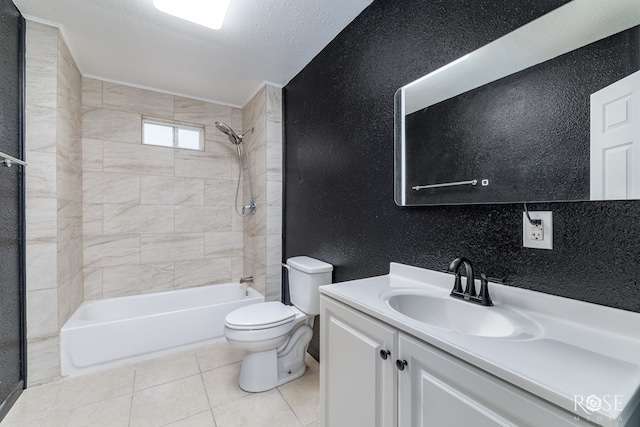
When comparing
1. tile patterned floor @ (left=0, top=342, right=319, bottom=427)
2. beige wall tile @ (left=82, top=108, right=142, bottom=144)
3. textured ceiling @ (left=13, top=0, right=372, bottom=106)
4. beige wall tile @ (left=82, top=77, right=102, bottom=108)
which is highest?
textured ceiling @ (left=13, top=0, right=372, bottom=106)

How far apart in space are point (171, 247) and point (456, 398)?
283 centimetres

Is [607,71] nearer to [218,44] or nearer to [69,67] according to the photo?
[218,44]

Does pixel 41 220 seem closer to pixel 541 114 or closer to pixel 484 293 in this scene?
pixel 484 293

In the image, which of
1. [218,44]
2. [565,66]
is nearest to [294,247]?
[218,44]

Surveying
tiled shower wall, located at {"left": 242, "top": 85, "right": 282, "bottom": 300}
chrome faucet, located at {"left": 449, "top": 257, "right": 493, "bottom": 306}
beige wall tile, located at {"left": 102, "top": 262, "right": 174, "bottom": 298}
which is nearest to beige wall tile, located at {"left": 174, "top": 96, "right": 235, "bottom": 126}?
tiled shower wall, located at {"left": 242, "top": 85, "right": 282, "bottom": 300}

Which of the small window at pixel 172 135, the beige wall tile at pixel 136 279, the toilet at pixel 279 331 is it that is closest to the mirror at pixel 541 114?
the toilet at pixel 279 331

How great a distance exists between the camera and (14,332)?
5.32 feet

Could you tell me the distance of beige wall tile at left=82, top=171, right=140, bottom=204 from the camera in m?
2.42

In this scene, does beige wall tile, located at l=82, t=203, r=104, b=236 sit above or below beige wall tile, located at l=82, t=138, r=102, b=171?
below

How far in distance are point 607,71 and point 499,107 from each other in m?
0.28

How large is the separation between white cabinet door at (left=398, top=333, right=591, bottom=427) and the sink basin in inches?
6.6

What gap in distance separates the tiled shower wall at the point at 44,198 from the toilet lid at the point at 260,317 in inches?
47.0

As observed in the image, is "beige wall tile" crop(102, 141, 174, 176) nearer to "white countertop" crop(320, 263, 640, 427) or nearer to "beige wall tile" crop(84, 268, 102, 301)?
"beige wall tile" crop(84, 268, 102, 301)

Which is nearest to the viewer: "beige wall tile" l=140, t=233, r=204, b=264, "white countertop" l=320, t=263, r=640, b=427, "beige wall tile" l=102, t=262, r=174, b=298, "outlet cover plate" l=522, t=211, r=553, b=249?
"white countertop" l=320, t=263, r=640, b=427
